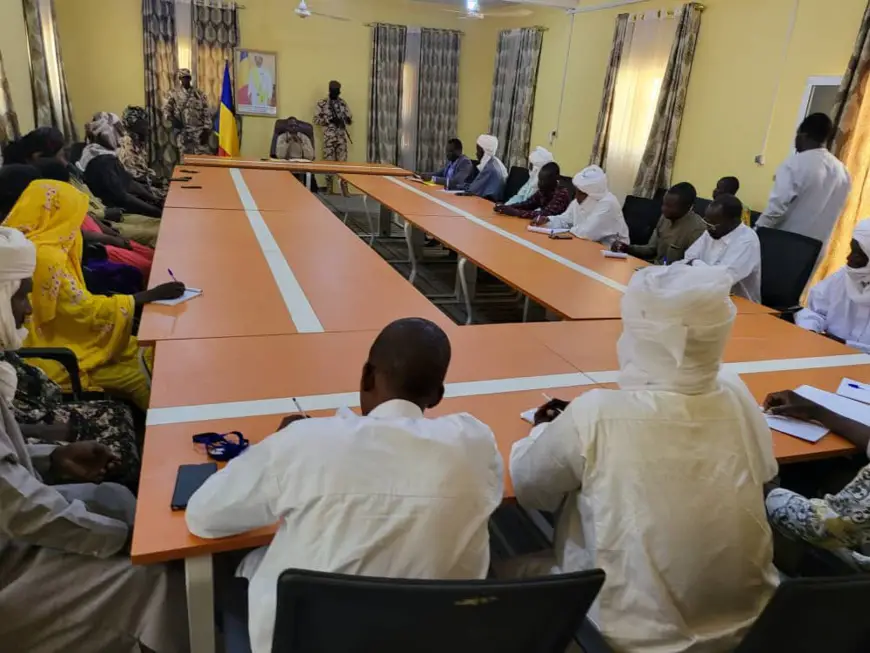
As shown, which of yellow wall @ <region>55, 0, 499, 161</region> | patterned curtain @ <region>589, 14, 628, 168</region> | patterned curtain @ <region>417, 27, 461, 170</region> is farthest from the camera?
patterned curtain @ <region>417, 27, 461, 170</region>

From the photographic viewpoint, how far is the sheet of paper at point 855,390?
1958 mm

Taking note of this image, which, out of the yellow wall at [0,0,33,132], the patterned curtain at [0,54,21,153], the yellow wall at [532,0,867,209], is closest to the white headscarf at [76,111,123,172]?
the patterned curtain at [0,54,21,153]

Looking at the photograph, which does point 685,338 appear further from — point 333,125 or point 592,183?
point 333,125

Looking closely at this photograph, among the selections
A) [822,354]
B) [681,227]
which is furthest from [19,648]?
[681,227]

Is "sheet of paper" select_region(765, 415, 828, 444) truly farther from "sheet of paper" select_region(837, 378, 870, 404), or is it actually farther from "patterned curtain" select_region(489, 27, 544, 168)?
"patterned curtain" select_region(489, 27, 544, 168)

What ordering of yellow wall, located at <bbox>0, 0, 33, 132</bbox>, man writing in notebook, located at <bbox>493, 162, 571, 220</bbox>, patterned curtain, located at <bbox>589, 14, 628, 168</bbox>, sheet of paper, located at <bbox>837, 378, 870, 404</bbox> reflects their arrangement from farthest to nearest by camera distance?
1. patterned curtain, located at <bbox>589, 14, 628, 168</bbox>
2. yellow wall, located at <bbox>0, 0, 33, 132</bbox>
3. man writing in notebook, located at <bbox>493, 162, 571, 220</bbox>
4. sheet of paper, located at <bbox>837, 378, 870, 404</bbox>

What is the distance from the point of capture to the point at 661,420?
1162 millimetres

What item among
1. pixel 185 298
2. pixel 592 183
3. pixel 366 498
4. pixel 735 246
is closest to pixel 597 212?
pixel 592 183

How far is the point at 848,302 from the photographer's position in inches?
112

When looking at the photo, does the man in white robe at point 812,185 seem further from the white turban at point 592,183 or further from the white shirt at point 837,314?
the white shirt at point 837,314

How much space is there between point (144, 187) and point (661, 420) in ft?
17.7

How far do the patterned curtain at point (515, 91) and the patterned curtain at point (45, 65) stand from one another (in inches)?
225

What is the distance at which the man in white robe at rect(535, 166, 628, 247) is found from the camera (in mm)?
A: 4324

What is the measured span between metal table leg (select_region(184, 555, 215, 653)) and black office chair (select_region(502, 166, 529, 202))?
574 centimetres
